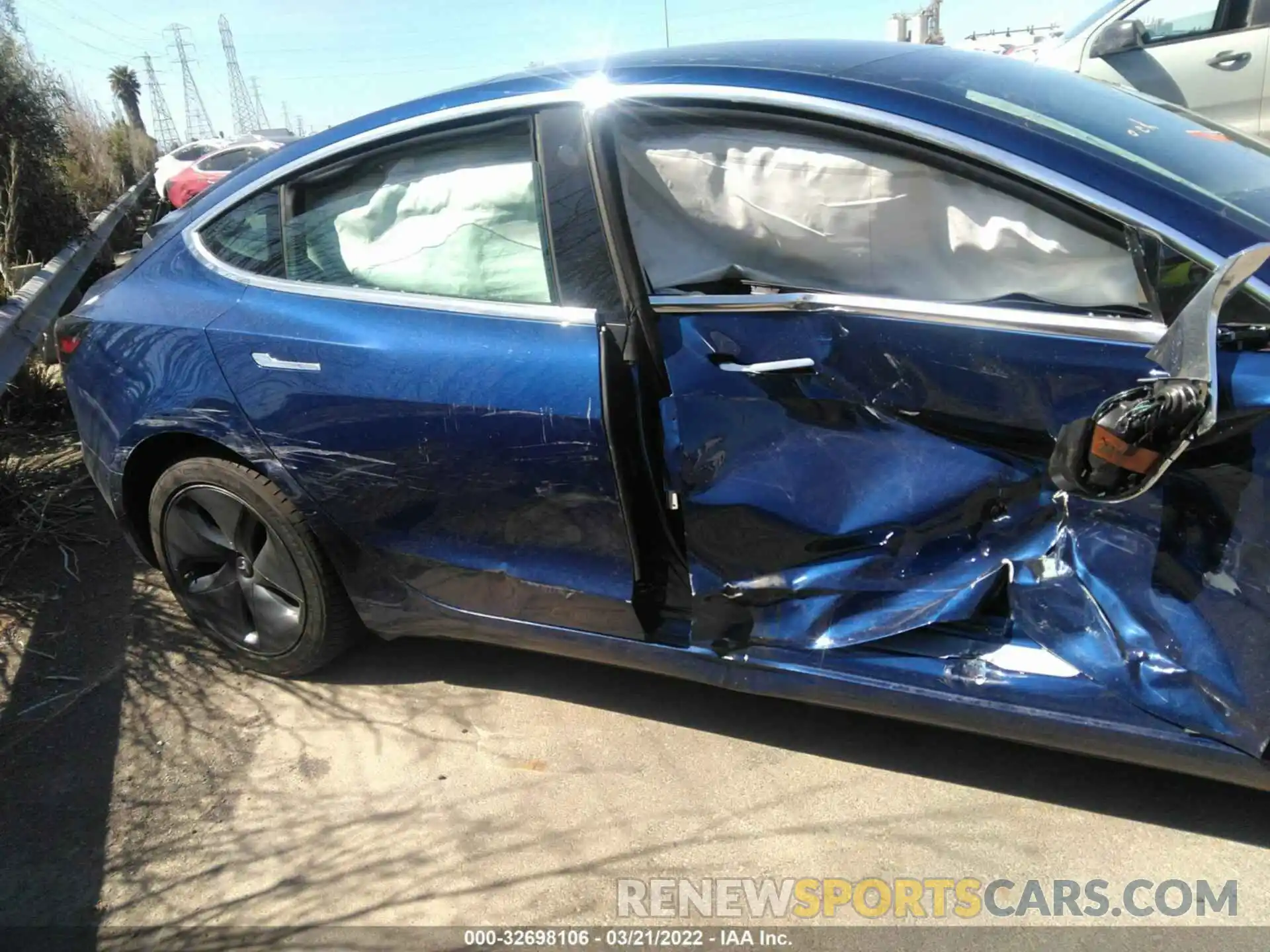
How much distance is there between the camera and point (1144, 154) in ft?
6.95

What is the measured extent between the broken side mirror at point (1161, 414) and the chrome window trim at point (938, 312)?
9cm

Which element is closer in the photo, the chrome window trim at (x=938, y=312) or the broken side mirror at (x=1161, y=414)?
the broken side mirror at (x=1161, y=414)

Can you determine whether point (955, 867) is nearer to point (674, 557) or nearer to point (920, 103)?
point (674, 557)

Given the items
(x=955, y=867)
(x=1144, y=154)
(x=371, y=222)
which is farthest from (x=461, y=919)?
(x=1144, y=154)

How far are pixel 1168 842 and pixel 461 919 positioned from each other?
1.59 metres

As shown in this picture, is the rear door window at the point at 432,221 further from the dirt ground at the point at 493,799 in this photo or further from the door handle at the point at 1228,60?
the door handle at the point at 1228,60

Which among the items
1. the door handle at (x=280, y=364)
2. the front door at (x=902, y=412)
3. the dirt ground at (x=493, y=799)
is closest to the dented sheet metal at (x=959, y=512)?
the front door at (x=902, y=412)

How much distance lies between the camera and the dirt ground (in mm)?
2248

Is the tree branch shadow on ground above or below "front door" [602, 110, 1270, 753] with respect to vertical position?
below

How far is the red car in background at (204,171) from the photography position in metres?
16.8

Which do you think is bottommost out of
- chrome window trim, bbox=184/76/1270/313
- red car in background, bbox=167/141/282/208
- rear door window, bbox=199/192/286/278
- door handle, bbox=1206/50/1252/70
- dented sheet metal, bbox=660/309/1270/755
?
red car in background, bbox=167/141/282/208

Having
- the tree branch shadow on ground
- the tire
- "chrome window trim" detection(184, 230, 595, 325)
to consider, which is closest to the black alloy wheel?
the tire

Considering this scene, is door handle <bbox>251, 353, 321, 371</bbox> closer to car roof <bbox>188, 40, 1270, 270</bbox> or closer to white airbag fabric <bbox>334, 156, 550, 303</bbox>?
white airbag fabric <bbox>334, 156, 550, 303</bbox>

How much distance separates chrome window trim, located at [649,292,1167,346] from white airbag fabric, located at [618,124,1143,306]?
0.07 m
